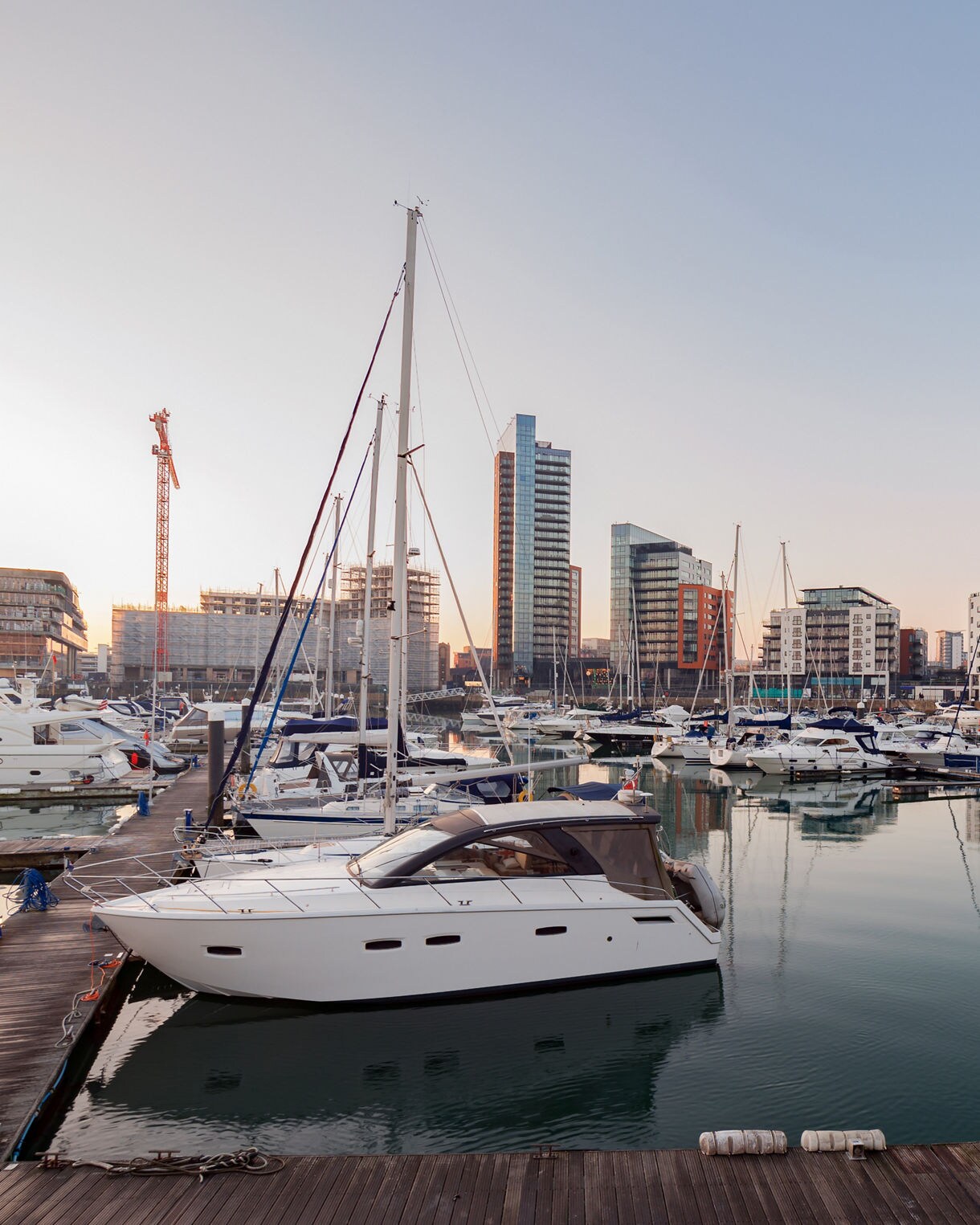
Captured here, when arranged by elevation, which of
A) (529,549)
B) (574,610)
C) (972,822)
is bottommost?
(972,822)

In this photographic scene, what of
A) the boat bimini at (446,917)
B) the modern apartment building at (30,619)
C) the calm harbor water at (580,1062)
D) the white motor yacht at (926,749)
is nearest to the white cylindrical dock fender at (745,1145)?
the calm harbor water at (580,1062)

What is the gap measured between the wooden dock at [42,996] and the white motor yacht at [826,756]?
1416 inches

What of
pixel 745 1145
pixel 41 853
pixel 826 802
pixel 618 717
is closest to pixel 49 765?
pixel 41 853

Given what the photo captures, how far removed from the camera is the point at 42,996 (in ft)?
33.9

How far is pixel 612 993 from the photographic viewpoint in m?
11.9

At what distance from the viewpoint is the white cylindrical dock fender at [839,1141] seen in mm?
6992

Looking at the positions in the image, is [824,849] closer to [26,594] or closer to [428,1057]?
[428,1057]

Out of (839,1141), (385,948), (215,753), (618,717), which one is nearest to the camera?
(839,1141)

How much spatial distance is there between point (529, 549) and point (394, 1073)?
474 ft

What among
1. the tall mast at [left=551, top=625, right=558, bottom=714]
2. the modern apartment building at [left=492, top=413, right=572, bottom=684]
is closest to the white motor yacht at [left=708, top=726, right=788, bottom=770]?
the tall mast at [left=551, top=625, right=558, bottom=714]

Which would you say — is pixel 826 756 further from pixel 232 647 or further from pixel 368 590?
pixel 232 647

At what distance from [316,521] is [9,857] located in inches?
480

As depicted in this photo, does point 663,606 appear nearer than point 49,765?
No

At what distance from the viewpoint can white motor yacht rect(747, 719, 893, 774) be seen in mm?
42438
